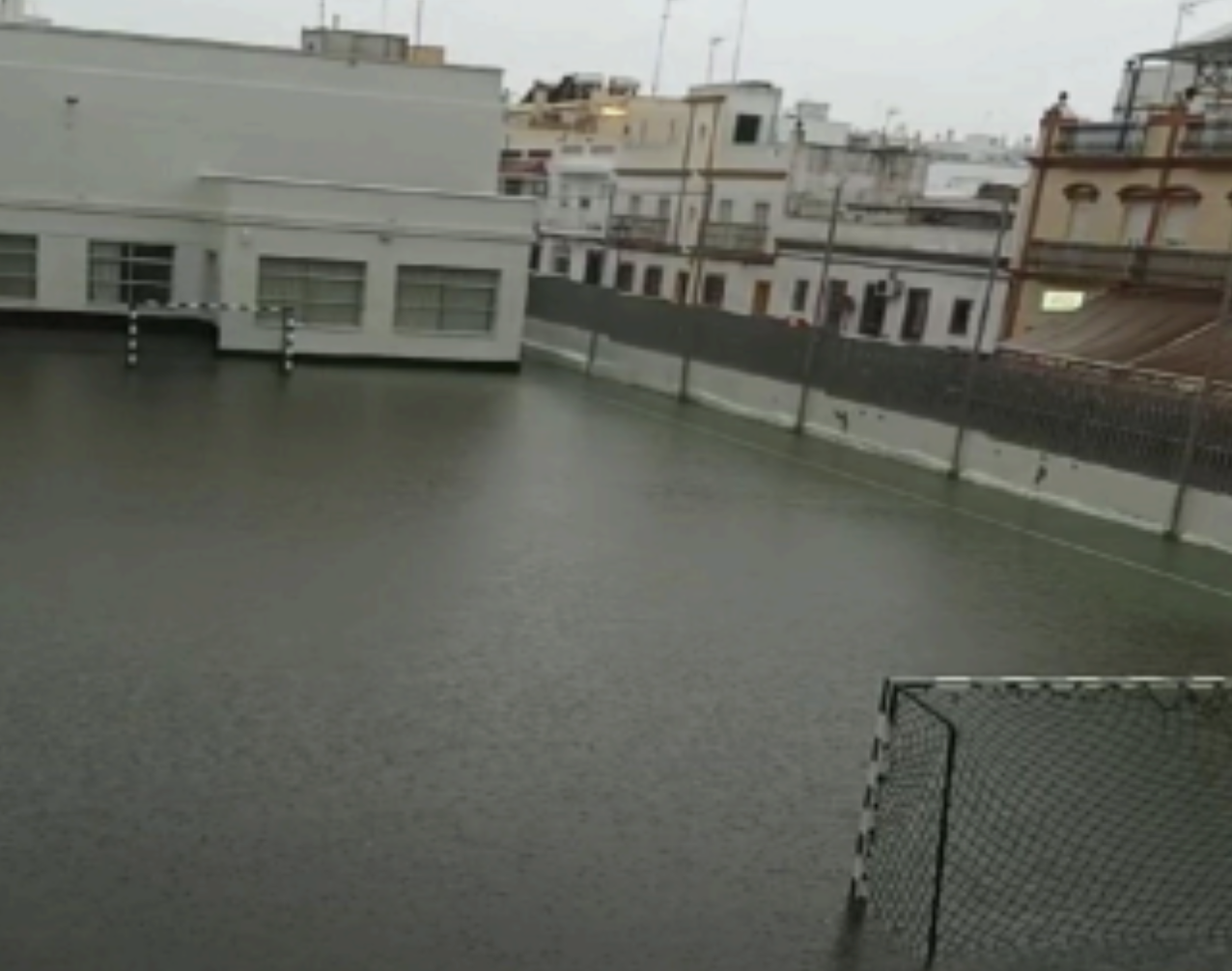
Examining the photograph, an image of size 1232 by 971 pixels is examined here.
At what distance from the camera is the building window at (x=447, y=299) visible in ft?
87.8

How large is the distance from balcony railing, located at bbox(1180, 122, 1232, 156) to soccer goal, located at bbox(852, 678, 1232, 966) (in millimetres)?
22929

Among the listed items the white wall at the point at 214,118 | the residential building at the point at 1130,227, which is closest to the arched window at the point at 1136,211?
the residential building at the point at 1130,227

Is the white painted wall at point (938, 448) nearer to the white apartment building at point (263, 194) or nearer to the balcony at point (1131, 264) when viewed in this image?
the white apartment building at point (263, 194)

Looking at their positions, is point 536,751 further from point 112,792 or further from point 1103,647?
point 1103,647

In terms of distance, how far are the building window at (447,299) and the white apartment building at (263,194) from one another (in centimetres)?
3

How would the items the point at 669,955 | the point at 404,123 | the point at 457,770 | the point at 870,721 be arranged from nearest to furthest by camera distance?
the point at 669,955
the point at 457,770
the point at 870,721
the point at 404,123

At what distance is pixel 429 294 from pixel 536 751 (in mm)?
20364

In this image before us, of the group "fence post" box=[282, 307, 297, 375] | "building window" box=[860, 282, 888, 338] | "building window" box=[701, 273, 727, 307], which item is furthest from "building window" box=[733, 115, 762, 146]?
"fence post" box=[282, 307, 297, 375]

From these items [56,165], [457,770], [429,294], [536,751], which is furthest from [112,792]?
[56,165]

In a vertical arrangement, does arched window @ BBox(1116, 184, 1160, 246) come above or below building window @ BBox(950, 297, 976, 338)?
above

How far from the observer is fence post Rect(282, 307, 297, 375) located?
79.1 feet

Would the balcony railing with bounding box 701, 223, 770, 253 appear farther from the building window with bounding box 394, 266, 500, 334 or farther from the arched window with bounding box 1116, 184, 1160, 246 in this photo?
the building window with bounding box 394, 266, 500, 334

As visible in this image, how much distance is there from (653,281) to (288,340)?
24.4m

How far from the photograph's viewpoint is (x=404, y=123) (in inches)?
1142
